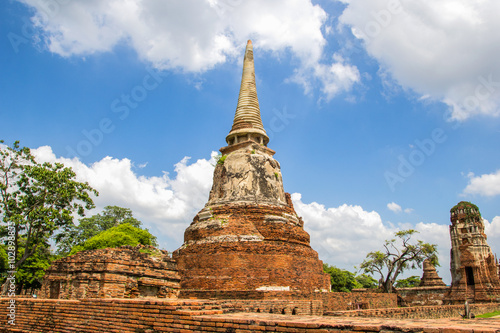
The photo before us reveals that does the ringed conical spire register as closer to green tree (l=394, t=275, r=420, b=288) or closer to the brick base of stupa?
the brick base of stupa

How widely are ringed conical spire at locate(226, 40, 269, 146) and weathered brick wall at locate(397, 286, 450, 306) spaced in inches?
819

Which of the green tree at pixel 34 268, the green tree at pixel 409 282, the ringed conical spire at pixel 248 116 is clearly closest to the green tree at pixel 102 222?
the green tree at pixel 34 268

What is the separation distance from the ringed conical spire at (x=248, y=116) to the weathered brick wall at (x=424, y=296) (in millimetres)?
20811

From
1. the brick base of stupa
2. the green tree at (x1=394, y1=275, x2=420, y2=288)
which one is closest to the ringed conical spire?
the brick base of stupa

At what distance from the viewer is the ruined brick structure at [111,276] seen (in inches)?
464

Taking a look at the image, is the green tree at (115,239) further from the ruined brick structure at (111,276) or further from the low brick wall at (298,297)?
the ruined brick structure at (111,276)

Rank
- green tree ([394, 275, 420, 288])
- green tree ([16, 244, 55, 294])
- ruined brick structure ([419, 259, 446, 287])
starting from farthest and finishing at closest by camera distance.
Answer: green tree ([394, 275, 420, 288]) < ruined brick structure ([419, 259, 446, 287]) < green tree ([16, 244, 55, 294])

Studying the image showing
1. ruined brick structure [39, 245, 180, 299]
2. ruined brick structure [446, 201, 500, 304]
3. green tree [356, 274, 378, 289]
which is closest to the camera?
ruined brick structure [39, 245, 180, 299]

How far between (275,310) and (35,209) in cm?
1658

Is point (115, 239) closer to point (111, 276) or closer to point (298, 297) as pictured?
point (111, 276)

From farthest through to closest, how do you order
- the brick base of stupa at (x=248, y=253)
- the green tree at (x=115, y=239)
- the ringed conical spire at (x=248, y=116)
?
the ringed conical spire at (x=248, y=116) → the green tree at (x=115, y=239) → the brick base of stupa at (x=248, y=253)

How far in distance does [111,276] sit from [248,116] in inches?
586

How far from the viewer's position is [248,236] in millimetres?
17672

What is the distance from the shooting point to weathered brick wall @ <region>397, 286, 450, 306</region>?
33.2 m
